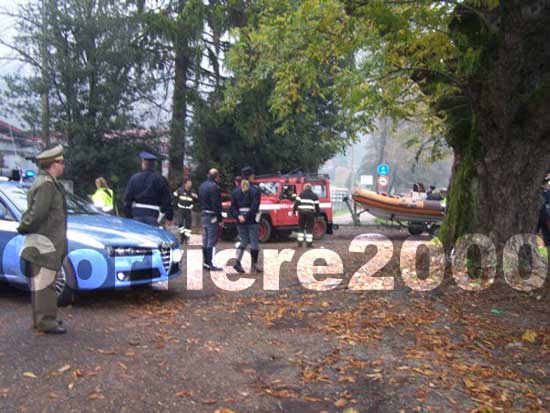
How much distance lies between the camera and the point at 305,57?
423 inches

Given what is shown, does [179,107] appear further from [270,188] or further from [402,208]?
[402,208]

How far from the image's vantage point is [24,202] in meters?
7.24

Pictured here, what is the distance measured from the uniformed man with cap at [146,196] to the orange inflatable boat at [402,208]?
1158 centimetres

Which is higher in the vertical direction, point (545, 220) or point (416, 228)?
point (545, 220)

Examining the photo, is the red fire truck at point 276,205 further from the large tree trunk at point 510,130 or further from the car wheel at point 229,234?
the large tree trunk at point 510,130

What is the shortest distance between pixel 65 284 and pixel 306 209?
8347mm

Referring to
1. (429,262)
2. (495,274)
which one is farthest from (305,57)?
(495,274)

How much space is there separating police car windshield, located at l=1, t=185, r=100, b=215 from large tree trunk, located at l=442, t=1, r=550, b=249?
18.8ft

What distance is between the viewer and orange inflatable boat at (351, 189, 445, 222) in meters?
18.5

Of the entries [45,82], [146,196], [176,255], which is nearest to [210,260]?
[146,196]

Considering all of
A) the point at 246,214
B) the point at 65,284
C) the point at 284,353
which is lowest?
the point at 284,353

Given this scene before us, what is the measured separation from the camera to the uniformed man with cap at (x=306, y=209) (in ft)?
46.6

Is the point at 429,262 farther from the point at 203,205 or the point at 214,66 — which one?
the point at 214,66

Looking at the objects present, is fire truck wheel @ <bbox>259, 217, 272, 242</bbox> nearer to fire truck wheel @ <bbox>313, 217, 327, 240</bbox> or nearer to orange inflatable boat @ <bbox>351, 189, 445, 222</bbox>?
fire truck wheel @ <bbox>313, 217, 327, 240</bbox>
